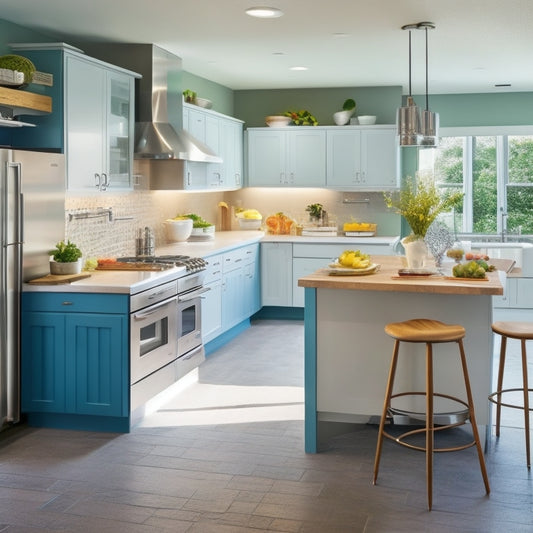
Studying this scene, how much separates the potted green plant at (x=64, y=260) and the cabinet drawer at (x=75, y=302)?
0.29 meters

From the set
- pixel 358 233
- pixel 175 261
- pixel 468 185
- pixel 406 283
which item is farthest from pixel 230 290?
pixel 468 185

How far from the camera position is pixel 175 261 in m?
6.00

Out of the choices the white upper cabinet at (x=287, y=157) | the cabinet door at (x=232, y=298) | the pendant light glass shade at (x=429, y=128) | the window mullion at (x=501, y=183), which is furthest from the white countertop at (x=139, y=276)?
the window mullion at (x=501, y=183)

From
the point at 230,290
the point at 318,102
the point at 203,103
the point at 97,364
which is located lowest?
the point at 97,364

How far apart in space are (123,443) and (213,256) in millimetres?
2684

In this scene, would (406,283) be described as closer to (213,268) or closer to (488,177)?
(213,268)

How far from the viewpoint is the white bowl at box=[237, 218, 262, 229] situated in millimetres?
9555

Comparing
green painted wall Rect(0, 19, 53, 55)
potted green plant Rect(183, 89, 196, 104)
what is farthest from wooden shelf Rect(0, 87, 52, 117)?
potted green plant Rect(183, 89, 196, 104)

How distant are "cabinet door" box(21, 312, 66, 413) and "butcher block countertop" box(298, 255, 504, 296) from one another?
1.59 metres

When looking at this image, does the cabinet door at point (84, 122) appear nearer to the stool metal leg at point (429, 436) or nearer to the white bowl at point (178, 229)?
the white bowl at point (178, 229)

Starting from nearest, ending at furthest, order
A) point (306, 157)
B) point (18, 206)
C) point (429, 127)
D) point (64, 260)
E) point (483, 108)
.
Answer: point (18, 206) < point (64, 260) < point (429, 127) < point (306, 157) < point (483, 108)

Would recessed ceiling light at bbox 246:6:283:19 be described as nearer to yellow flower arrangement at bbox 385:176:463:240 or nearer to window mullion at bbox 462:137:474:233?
yellow flower arrangement at bbox 385:176:463:240

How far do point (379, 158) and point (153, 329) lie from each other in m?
4.62

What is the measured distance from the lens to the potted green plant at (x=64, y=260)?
16.9ft
